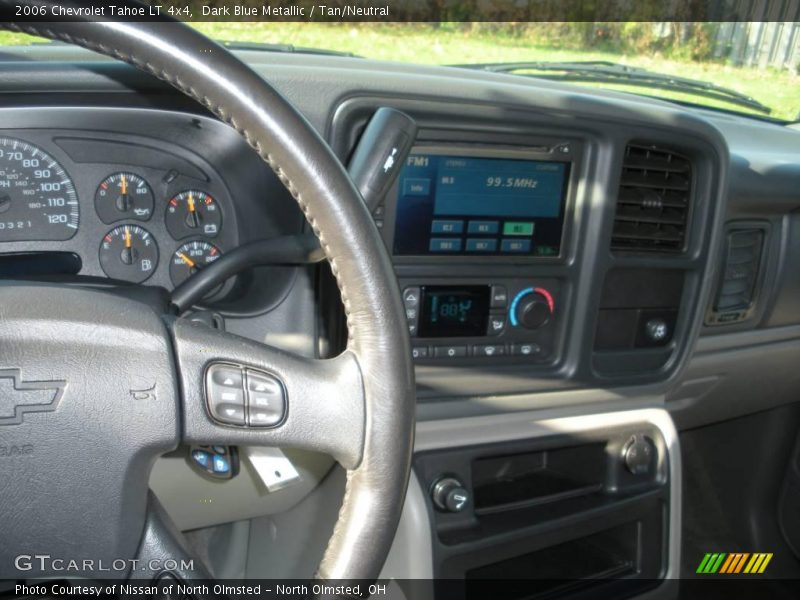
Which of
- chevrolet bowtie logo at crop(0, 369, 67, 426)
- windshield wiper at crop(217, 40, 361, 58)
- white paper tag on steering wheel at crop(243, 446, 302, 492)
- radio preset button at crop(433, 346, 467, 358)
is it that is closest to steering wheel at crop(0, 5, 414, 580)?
chevrolet bowtie logo at crop(0, 369, 67, 426)

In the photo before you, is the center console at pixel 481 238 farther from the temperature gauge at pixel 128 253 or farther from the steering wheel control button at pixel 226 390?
the steering wheel control button at pixel 226 390

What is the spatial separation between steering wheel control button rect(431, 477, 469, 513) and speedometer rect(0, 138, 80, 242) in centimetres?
87

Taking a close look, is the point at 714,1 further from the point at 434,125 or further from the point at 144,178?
the point at 144,178

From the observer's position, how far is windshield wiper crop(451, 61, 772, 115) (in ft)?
6.80

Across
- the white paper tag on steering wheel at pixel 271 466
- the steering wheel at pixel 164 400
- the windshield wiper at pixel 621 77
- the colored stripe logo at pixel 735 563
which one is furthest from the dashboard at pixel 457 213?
the colored stripe logo at pixel 735 563

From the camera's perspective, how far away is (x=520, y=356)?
1738 mm

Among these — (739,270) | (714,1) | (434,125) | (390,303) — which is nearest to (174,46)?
(390,303)

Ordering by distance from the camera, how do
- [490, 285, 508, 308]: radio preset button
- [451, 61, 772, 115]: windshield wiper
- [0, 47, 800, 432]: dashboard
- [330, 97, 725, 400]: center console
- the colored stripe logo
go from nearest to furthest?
1. [0, 47, 800, 432]: dashboard
2. [330, 97, 725, 400]: center console
3. [490, 285, 508, 308]: radio preset button
4. [451, 61, 772, 115]: windshield wiper
5. the colored stripe logo

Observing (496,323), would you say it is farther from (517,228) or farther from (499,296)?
(517,228)

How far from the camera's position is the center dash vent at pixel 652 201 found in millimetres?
1729

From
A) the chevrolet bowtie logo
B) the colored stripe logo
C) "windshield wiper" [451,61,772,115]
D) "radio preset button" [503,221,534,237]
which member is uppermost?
"windshield wiper" [451,61,772,115]

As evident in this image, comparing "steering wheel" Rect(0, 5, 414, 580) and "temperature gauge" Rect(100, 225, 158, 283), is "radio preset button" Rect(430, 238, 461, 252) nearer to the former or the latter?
"temperature gauge" Rect(100, 225, 158, 283)

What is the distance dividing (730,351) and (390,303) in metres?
1.59

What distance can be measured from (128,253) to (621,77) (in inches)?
55.7
